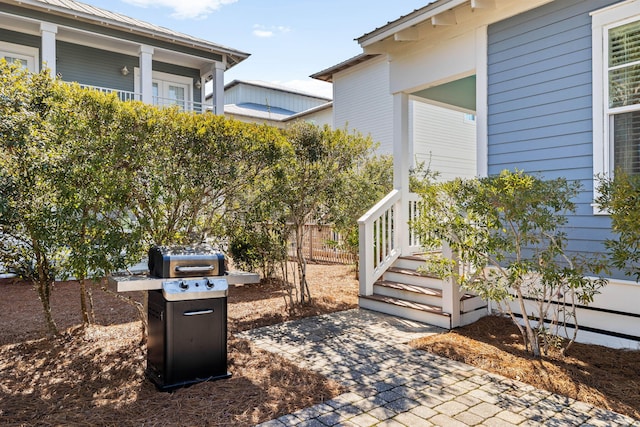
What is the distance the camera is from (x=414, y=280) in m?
6.04

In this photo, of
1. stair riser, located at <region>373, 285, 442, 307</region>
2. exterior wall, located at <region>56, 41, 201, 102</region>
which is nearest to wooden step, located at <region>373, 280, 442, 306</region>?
stair riser, located at <region>373, 285, 442, 307</region>

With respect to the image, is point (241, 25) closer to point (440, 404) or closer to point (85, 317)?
point (85, 317)

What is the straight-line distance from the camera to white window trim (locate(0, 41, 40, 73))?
10.0 metres

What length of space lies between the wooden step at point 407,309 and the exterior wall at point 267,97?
17.4 meters

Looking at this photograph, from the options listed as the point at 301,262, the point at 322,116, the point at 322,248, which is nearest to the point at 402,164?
the point at 301,262

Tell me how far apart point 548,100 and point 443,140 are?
9525mm

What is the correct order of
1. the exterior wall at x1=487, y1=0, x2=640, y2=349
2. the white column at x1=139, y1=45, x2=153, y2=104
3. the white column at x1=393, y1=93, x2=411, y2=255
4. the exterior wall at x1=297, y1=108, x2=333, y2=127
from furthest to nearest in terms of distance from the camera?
the exterior wall at x1=297, y1=108, x2=333, y2=127
the white column at x1=139, y1=45, x2=153, y2=104
the white column at x1=393, y1=93, x2=411, y2=255
the exterior wall at x1=487, y1=0, x2=640, y2=349

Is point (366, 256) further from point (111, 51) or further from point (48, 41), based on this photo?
point (111, 51)

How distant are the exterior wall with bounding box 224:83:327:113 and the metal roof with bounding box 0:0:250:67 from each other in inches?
365

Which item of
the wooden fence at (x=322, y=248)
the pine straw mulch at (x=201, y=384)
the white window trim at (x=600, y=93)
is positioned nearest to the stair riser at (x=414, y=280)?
the pine straw mulch at (x=201, y=384)

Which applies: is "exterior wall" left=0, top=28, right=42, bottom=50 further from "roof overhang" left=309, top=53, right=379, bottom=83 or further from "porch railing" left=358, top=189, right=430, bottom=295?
"porch railing" left=358, top=189, right=430, bottom=295

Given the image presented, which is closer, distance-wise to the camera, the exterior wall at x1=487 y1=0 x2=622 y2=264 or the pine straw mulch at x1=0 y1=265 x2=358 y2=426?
the pine straw mulch at x1=0 y1=265 x2=358 y2=426

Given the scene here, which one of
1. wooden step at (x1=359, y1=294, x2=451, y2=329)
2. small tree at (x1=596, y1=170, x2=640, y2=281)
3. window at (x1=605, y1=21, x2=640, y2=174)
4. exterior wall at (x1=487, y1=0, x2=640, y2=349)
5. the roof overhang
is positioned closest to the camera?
small tree at (x1=596, y1=170, x2=640, y2=281)

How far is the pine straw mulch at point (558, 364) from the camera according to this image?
10.4 feet
